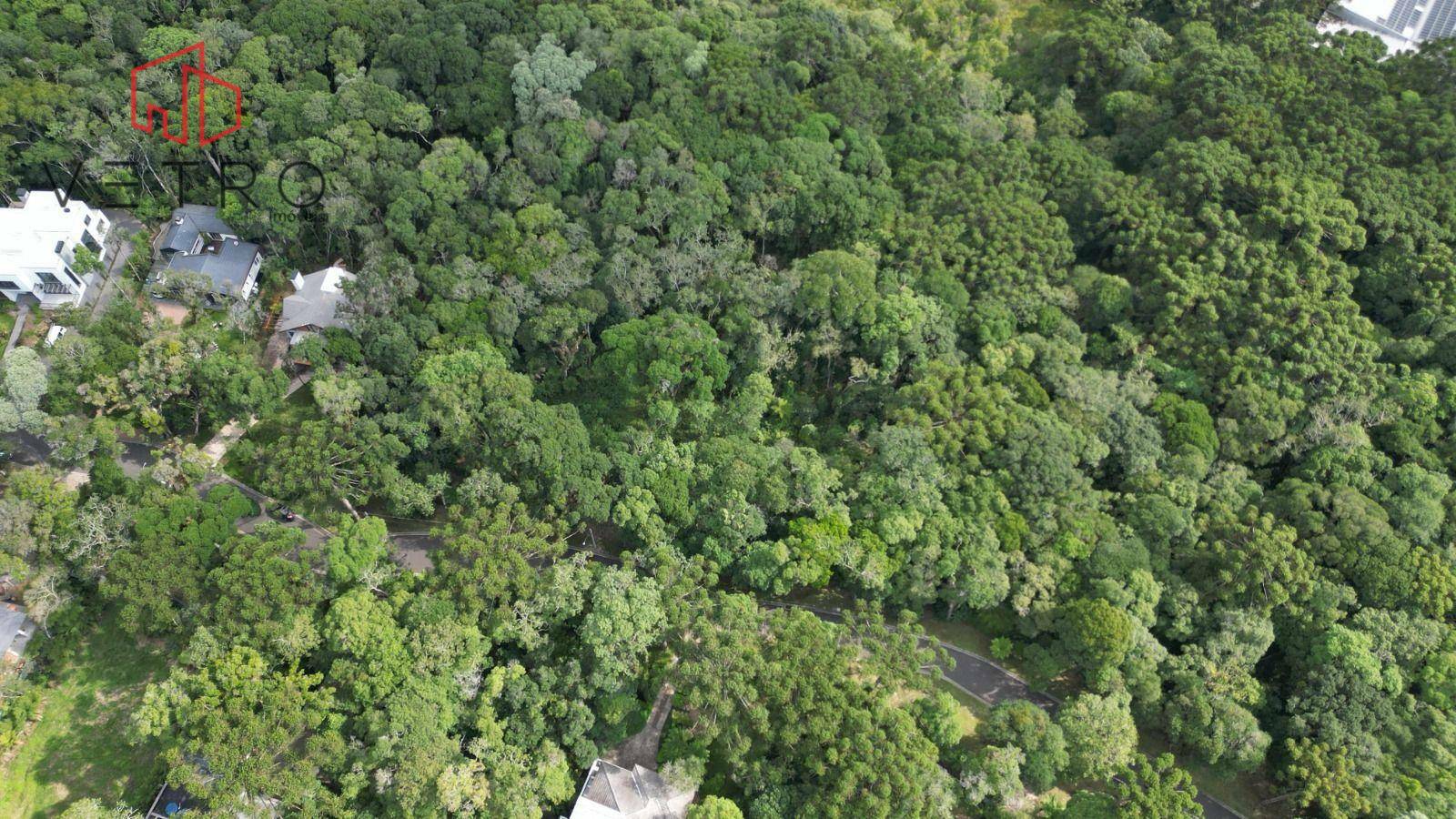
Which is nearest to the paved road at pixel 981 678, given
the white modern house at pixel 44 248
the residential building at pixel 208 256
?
the residential building at pixel 208 256

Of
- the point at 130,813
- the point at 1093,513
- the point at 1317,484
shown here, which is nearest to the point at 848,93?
the point at 1093,513

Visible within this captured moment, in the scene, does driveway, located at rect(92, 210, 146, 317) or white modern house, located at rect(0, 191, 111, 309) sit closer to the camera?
white modern house, located at rect(0, 191, 111, 309)

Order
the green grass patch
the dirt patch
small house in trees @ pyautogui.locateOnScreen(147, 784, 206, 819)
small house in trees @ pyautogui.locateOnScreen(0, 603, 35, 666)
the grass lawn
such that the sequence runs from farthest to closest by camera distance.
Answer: the dirt patch → the green grass patch → small house in trees @ pyautogui.locateOnScreen(0, 603, 35, 666) → the grass lawn → small house in trees @ pyautogui.locateOnScreen(147, 784, 206, 819)

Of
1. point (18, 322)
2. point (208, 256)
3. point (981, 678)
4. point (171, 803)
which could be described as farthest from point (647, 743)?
point (18, 322)

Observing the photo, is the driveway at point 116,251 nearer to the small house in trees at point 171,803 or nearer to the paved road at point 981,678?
the small house in trees at point 171,803

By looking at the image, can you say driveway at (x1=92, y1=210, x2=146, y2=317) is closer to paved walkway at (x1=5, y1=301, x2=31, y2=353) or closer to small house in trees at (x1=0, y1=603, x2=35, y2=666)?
paved walkway at (x1=5, y1=301, x2=31, y2=353)

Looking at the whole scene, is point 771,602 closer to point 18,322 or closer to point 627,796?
point 627,796

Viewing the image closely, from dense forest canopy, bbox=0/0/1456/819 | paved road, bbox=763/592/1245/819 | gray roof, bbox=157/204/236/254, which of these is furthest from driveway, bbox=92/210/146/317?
paved road, bbox=763/592/1245/819
